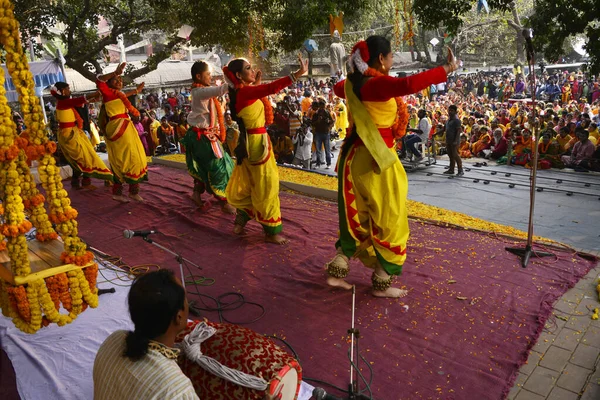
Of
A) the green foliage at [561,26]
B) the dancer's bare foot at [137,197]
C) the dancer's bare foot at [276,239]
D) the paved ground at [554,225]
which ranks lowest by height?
the paved ground at [554,225]

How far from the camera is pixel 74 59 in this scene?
36.1 ft

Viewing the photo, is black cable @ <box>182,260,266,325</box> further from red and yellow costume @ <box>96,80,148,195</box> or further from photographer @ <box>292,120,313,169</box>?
photographer @ <box>292,120,313,169</box>

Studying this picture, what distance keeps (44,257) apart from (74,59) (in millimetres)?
8568

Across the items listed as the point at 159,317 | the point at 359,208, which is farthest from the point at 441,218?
the point at 159,317

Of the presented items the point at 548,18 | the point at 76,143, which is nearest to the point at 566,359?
the point at 548,18

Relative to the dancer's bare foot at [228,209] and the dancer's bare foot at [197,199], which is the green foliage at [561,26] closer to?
the dancer's bare foot at [228,209]

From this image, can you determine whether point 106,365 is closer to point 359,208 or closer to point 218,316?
point 218,316

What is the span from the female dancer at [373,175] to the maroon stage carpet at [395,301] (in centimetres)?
34

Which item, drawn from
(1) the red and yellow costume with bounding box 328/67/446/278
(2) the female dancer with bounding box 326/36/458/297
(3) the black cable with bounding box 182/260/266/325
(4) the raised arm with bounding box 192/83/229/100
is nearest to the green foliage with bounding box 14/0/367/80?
(4) the raised arm with bounding box 192/83/229/100

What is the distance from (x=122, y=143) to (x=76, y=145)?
0.96 m

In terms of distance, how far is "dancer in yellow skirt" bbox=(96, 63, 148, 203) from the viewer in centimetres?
712

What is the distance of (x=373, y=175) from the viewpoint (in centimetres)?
410

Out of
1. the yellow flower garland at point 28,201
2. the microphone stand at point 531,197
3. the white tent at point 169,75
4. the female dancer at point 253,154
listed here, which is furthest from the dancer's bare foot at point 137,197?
the white tent at point 169,75

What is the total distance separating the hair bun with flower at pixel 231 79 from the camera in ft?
17.4
